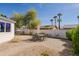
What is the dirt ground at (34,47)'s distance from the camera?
36.3ft

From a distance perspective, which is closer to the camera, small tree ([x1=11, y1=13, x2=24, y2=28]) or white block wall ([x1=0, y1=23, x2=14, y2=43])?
small tree ([x1=11, y1=13, x2=24, y2=28])

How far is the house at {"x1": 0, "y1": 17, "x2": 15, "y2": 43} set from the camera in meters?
11.2

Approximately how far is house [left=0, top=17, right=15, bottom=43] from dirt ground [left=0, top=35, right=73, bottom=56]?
14 centimetres

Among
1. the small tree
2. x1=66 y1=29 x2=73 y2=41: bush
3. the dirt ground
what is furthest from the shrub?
the small tree

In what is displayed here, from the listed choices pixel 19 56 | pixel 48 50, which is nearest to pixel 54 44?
pixel 48 50

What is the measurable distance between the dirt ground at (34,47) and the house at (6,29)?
139mm

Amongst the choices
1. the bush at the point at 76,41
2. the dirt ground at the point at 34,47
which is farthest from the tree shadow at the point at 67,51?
the bush at the point at 76,41

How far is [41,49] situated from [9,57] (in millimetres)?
797

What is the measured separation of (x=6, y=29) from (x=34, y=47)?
833 millimetres

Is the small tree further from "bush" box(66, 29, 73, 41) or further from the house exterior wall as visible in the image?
"bush" box(66, 29, 73, 41)

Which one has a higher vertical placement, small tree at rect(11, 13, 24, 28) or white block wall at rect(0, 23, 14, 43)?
small tree at rect(11, 13, 24, 28)

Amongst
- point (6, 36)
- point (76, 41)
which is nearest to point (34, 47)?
point (6, 36)

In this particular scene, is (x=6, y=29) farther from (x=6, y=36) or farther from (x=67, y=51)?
(x=67, y=51)

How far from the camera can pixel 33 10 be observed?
11.0 meters
